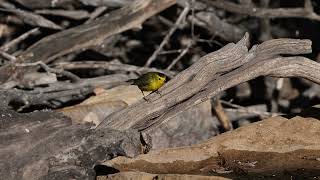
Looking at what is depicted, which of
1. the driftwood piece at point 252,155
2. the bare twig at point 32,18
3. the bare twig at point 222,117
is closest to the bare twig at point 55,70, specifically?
the bare twig at point 32,18

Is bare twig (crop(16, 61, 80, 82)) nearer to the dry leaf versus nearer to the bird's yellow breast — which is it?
the bird's yellow breast

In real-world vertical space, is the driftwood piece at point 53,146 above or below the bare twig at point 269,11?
below

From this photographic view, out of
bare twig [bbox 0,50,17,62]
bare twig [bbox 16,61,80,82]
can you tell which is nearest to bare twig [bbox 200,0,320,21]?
bare twig [bbox 16,61,80,82]

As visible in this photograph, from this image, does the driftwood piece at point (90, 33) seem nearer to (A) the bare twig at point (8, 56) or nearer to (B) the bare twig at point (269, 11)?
(A) the bare twig at point (8, 56)

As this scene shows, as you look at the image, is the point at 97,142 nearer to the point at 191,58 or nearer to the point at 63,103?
the point at 63,103

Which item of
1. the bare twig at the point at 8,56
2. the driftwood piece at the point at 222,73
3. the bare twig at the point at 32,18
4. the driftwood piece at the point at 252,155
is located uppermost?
the bare twig at the point at 32,18

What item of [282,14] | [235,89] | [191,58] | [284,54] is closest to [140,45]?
[191,58]
